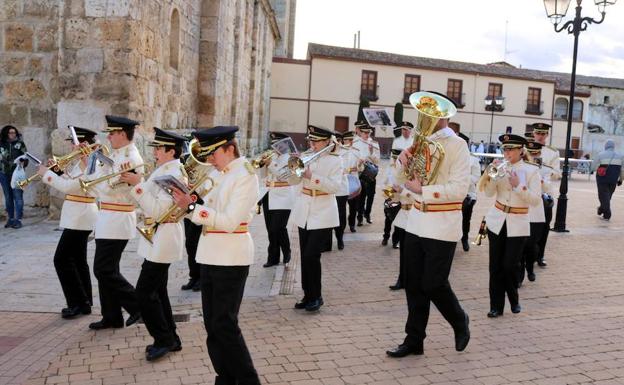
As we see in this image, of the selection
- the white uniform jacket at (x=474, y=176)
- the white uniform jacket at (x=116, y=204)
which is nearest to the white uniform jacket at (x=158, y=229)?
the white uniform jacket at (x=116, y=204)

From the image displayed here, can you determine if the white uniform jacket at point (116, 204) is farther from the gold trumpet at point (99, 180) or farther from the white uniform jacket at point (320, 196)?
the white uniform jacket at point (320, 196)

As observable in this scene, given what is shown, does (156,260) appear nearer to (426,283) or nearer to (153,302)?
(153,302)

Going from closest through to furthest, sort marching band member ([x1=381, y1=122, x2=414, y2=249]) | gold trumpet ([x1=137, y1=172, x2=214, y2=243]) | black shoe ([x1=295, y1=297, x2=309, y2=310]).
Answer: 1. gold trumpet ([x1=137, y1=172, x2=214, y2=243])
2. black shoe ([x1=295, y1=297, x2=309, y2=310])
3. marching band member ([x1=381, y1=122, x2=414, y2=249])

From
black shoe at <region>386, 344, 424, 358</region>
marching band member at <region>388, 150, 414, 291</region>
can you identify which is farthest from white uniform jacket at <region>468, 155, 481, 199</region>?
black shoe at <region>386, 344, 424, 358</region>

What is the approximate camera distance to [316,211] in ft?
20.5

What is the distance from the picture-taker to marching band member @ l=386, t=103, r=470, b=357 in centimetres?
470

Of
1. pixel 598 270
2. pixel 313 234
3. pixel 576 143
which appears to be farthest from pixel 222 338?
pixel 576 143

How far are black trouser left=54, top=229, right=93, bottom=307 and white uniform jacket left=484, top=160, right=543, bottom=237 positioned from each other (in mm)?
4178

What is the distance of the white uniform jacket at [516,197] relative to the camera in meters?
6.07

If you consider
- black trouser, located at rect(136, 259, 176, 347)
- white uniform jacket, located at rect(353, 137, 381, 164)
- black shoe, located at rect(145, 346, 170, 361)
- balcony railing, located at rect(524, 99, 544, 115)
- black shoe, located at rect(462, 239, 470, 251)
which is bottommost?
black shoe, located at rect(145, 346, 170, 361)

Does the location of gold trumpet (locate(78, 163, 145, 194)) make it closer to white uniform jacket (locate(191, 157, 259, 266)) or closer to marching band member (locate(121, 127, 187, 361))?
marching band member (locate(121, 127, 187, 361))

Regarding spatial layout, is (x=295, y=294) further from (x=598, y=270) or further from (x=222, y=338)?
(x=598, y=270)

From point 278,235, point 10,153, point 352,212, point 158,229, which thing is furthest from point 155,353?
point 352,212

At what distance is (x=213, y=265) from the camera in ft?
12.7
